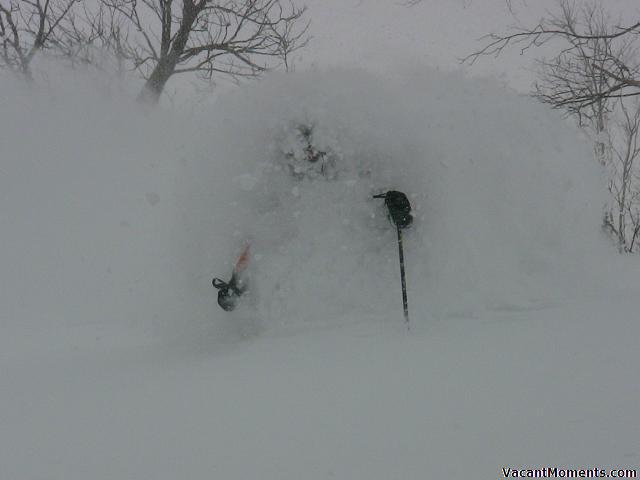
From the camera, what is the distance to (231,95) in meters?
4.04

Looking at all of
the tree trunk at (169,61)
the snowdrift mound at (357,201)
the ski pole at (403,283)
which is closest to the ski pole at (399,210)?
the ski pole at (403,283)

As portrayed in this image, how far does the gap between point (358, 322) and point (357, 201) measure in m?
0.92

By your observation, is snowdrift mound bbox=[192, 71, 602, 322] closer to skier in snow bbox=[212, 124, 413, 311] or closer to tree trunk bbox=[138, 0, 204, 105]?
skier in snow bbox=[212, 124, 413, 311]

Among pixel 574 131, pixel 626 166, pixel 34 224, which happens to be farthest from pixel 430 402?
pixel 626 166

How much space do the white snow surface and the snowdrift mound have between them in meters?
0.02

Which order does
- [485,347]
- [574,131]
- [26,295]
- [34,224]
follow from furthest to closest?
1. [34,224]
2. [26,295]
3. [574,131]
4. [485,347]

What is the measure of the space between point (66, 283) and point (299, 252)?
5423 mm

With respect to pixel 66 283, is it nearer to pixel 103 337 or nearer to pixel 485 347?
pixel 103 337

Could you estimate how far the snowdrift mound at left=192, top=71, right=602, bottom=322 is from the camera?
3842 millimetres

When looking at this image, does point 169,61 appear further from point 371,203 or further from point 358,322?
point 358,322

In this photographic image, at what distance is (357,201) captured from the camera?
392 centimetres

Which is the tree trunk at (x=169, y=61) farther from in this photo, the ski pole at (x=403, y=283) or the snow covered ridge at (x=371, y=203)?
the ski pole at (x=403, y=283)

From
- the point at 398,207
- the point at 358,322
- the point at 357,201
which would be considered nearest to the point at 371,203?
the point at 357,201

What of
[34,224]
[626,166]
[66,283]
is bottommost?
[66,283]
